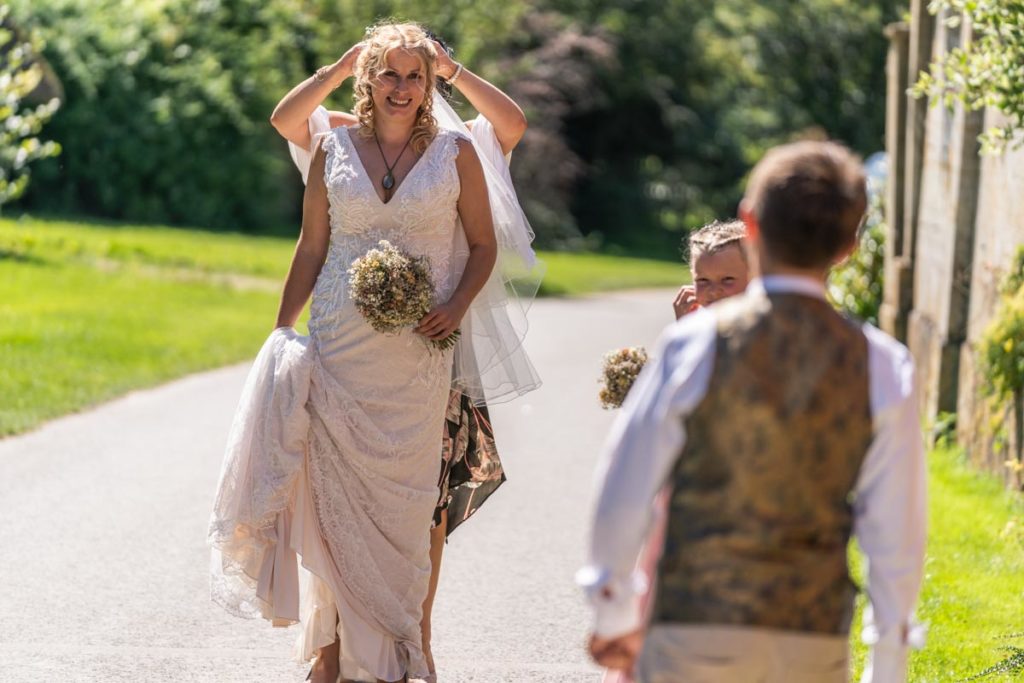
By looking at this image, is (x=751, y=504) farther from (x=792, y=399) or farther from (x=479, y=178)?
(x=479, y=178)

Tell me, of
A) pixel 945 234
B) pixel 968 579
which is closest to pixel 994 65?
pixel 968 579

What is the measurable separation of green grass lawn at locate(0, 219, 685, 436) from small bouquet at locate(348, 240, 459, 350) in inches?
221

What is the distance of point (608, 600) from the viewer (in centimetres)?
325

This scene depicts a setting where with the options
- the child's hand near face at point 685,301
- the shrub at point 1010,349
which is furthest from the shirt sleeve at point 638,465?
the shrub at point 1010,349

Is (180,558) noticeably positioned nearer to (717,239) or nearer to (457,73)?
(457,73)

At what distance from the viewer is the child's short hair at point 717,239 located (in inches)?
201

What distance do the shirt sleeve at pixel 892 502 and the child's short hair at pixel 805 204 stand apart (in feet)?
0.78

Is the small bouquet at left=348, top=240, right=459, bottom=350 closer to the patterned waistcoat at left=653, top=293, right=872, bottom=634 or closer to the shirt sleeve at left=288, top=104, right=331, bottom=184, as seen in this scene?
the shirt sleeve at left=288, top=104, right=331, bottom=184

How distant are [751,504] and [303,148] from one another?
3335 mm

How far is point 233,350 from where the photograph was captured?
584 inches

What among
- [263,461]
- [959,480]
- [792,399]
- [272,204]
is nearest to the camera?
[792,399]

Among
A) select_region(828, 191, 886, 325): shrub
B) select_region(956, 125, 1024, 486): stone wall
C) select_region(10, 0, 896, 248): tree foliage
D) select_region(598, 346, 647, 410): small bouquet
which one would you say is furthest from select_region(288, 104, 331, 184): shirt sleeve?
select_region(10, 0, 896, 248): tree foliage

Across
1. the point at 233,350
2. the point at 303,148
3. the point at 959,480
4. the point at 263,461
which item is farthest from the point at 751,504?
the point at 233,350

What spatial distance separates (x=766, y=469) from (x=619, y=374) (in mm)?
1967
